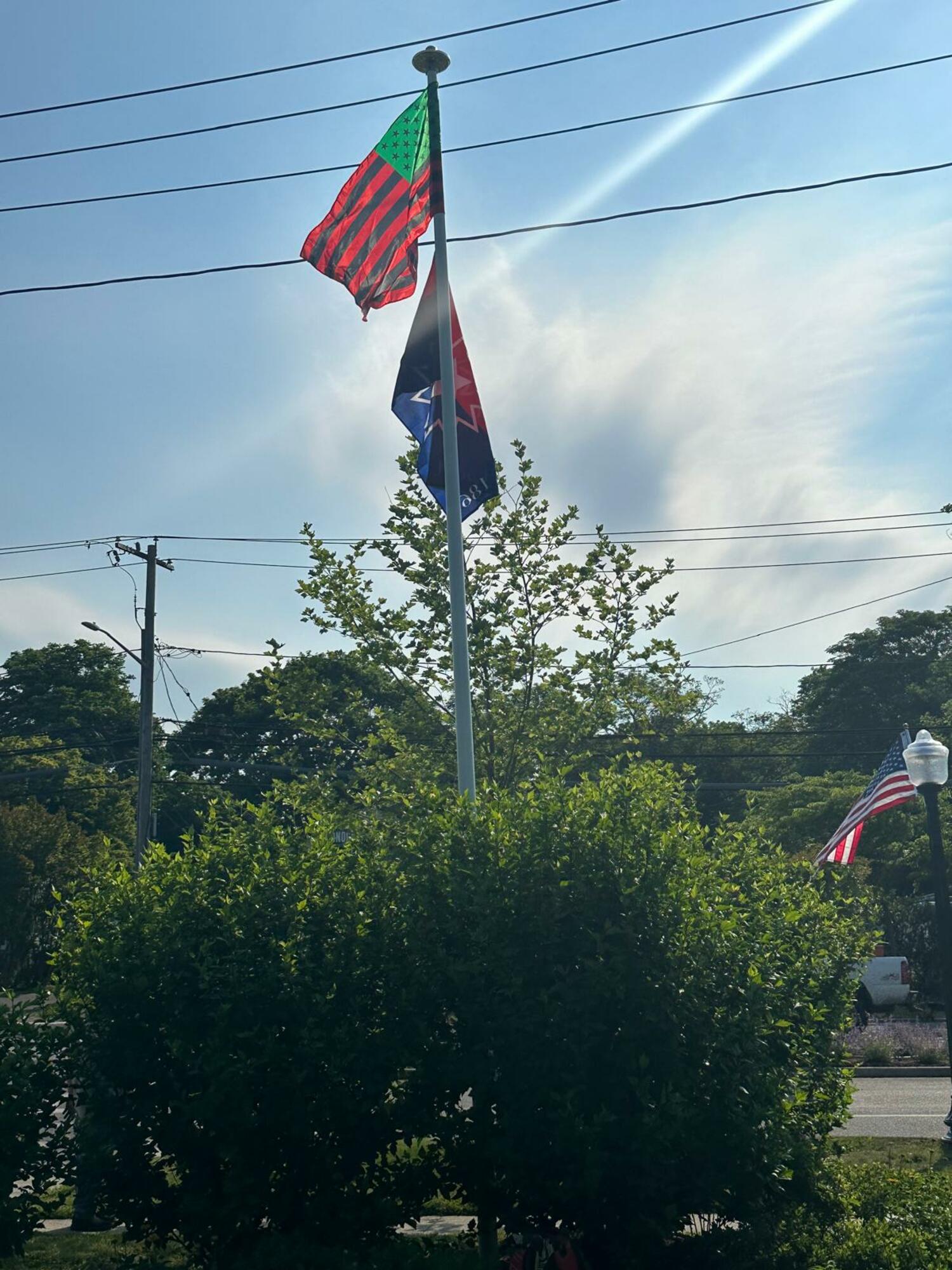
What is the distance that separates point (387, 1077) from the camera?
23.9 ft

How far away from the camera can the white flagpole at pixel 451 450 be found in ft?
36.1

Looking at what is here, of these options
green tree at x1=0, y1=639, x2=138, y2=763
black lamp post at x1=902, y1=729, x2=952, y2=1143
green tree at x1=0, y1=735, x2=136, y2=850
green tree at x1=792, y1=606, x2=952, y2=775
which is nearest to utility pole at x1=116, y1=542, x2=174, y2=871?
black lamp post at x1=902, y1=729, x2=952, y2=1143

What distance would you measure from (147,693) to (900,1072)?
1822 cm

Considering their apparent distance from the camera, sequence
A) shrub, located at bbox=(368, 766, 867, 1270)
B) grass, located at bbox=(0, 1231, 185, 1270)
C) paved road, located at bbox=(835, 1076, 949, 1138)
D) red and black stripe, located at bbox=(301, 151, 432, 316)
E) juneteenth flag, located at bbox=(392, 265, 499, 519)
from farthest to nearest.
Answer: paved road, located at bbox=(835, 1076, 949, 1138) < juneteenth flag, located at bbox=(392, 265, 499, 519) < red and black stripe, located at bbox=(301, 151, 432, 316) < grass, located at bbox=(0, 1231, 185, 1270) < shrub, located at bbox=(368, 766, 867, 1270)

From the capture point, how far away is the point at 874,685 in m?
64.3

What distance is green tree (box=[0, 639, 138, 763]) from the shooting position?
62344 millimetres

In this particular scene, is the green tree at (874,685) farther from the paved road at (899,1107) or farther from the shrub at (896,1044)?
the paved road at (899,1107)

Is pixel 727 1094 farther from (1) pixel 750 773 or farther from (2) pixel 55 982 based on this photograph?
(1) pixel 750 773

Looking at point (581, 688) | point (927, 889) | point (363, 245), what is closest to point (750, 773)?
point (927, 889)

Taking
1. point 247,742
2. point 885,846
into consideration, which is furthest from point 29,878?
point 885,846

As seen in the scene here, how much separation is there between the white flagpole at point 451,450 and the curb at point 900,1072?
11.2 metres

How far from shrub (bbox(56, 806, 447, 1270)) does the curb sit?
13885 millimetres

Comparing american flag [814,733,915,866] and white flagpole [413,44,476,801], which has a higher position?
white flagpole [413,44,476,801]

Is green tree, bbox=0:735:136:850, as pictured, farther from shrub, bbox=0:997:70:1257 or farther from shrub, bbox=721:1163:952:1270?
shrub, bbox=721:1163:952:1270
